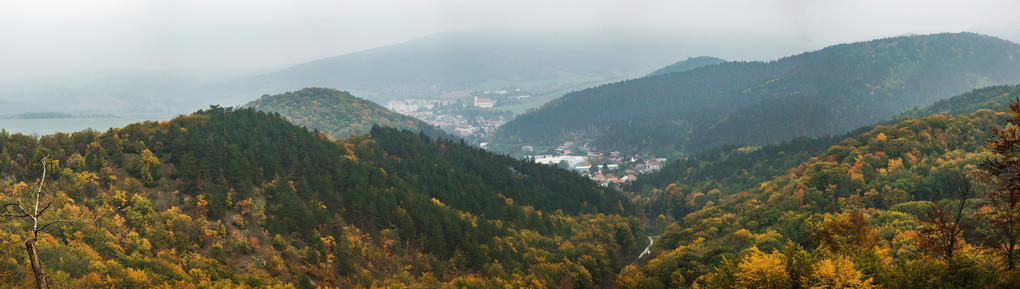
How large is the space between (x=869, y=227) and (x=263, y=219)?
49.6 meters

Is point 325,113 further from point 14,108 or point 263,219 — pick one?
point 263,219

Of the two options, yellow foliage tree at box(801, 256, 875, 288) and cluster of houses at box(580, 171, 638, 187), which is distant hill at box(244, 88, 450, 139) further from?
yellow foliage tree at box(801, 256, 875, 288)

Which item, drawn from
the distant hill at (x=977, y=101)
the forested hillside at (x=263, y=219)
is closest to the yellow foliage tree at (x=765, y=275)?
the forested hillside at (x=263, y=219)

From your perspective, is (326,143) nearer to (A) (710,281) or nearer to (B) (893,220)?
(A) (710,281)

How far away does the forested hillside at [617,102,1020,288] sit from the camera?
2728cm

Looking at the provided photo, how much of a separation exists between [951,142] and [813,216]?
33.4 meters

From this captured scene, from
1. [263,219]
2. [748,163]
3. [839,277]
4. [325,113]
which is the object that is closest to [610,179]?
[748,163]

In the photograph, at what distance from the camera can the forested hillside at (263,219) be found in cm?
3412

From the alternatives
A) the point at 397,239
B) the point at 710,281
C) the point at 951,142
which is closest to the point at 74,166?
the point at 397,239

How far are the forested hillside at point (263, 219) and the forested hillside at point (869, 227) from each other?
14.2 meters

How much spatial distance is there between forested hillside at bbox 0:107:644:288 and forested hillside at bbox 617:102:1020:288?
14.2m

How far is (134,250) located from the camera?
116 feet

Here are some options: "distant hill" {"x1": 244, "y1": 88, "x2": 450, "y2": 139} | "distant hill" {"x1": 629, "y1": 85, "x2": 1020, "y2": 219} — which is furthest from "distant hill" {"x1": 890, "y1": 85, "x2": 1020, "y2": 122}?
"distant hill" {"x1": 244, "y1": 88, "x2": 450, "y2": 139}

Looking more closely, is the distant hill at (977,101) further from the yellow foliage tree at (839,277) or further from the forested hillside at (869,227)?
the yellow foliage tree at (839,277)
